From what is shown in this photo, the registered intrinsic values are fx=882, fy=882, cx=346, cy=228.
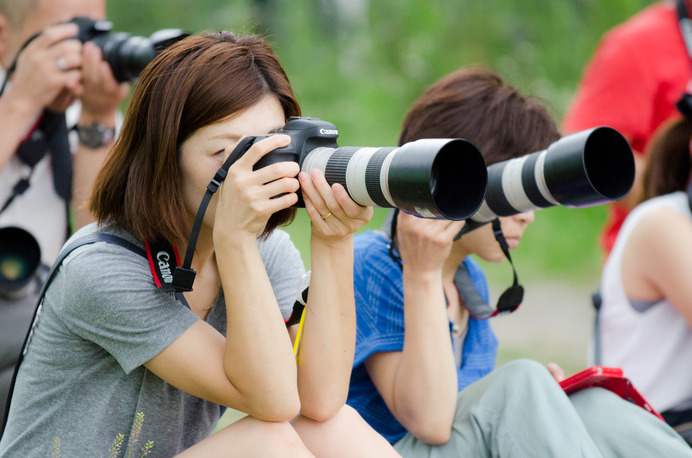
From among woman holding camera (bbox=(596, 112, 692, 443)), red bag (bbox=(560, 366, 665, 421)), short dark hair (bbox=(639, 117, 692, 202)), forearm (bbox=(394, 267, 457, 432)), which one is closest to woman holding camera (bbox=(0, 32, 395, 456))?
forearm (bbox=(394, 267, 457, 432))

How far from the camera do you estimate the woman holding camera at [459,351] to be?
1681 mm

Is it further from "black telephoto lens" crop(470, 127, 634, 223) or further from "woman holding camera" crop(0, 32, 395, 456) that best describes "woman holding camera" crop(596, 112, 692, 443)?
"woman holding camera" crop(0, 32, 395, 456)

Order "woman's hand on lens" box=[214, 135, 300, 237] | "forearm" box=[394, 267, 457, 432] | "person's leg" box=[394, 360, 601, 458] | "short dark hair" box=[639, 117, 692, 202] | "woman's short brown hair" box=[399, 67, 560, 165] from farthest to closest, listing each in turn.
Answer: "short dark hair" box=[639, 117, 692, 202], "woman's short brown hair" box=[399, 67, 560, 165], "forearm" box=[394, 267, 457, 432], "person's leg" box=[394, 360, 601, 458], "woman's hand on lens" box=[214, 135, 300, 237]

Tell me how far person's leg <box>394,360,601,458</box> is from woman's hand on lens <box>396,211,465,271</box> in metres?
0.26

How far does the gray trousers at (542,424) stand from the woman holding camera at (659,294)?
1.76 ft

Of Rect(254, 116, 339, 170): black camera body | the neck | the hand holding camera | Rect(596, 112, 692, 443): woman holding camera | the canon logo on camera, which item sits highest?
Rect(254, 116, 339, 170): black camera body

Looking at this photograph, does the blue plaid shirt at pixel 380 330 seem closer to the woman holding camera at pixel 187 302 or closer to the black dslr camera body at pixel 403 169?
the woman holding camera at pixel 187 302

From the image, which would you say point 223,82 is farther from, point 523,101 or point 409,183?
point 523,101

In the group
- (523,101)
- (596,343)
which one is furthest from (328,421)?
(596,343)

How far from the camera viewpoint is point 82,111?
2332 millimetres

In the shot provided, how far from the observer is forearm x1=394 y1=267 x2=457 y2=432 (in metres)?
1.76

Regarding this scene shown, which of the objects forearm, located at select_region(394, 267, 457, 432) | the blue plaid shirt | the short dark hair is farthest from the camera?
the short dark hair

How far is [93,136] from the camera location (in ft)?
7.60

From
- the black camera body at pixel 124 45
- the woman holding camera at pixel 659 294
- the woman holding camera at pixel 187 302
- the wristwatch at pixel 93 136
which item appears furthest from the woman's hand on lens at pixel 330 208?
the woman holding camera at pixel 659 294
